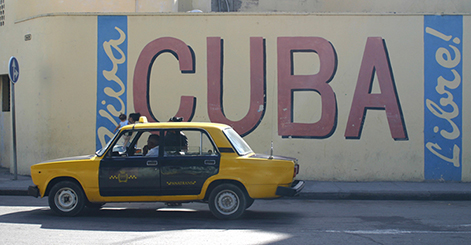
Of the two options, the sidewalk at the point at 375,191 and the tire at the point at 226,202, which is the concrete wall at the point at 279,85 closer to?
the sidewalk at the point at 375,191

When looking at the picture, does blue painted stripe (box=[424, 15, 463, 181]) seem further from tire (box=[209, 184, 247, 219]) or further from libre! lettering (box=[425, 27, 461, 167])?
tire (box=[209, 184, 247, 219])

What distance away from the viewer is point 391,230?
643 cm

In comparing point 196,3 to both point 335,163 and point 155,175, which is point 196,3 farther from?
point 155,175

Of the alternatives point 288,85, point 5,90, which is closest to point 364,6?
point 288,85

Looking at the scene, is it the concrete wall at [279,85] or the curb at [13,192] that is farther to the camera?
the concrete wall at [279,85]

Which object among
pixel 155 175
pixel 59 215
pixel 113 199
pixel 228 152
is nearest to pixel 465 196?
pixel 228 152

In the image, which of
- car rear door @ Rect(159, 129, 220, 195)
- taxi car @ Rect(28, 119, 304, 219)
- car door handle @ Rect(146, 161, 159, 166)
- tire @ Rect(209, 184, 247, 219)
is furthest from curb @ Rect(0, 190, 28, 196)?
tire @ Rect(209, 184, 247, 219)

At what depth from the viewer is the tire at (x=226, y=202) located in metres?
7.06

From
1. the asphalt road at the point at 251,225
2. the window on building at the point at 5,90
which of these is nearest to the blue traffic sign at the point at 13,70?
the window on building at the point at 5,90

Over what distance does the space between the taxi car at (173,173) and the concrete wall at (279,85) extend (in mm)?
4496

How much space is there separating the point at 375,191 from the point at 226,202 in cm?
449

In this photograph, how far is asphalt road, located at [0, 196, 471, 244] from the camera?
585 cm

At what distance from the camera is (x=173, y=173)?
7.11 metres

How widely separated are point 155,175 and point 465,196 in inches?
284
